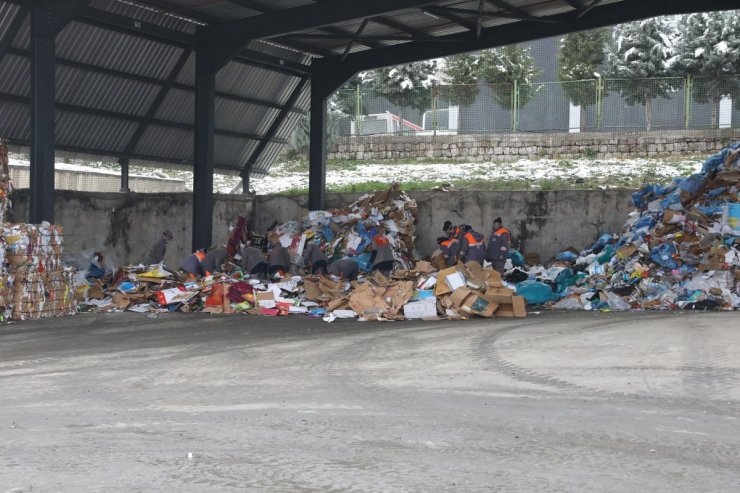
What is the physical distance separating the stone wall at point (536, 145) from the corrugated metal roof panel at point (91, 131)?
10756mm

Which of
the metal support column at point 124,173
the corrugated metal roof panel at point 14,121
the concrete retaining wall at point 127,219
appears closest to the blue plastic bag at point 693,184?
the concrete retaining wall at point 127,219

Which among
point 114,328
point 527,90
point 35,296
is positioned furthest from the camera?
point 527,90

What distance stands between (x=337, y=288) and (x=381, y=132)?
1509cm

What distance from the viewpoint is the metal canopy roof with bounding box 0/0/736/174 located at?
60.5 feet

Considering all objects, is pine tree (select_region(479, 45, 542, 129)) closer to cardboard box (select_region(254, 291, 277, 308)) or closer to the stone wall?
the stone wall

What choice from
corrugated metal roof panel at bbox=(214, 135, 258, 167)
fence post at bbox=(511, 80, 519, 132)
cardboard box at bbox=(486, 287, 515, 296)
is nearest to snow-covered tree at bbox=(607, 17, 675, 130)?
fence post at bbox=(511, 80, 519, 132)

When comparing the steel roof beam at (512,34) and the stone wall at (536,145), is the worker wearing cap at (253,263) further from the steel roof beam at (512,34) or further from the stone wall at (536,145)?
the stone wall at (536,145)

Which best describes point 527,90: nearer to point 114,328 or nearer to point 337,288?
point 337,288

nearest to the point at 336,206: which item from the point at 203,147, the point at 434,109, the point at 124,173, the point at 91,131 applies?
the point at 203,147

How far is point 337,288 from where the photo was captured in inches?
688

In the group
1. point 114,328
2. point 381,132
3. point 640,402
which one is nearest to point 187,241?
point 114,328

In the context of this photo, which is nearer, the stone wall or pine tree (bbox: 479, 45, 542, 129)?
the stone wall

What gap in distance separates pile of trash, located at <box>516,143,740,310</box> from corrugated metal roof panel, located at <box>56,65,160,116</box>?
9.69m

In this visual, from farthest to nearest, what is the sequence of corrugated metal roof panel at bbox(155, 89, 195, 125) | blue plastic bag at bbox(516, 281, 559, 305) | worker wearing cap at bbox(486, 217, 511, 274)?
corrugated metal roof panel at bbox(155, 89, 195, 125)
worker wearing cap at bbox(486, 217, 511, 274)
blue plastic bag at bbox(516, 281, 559, 305)
